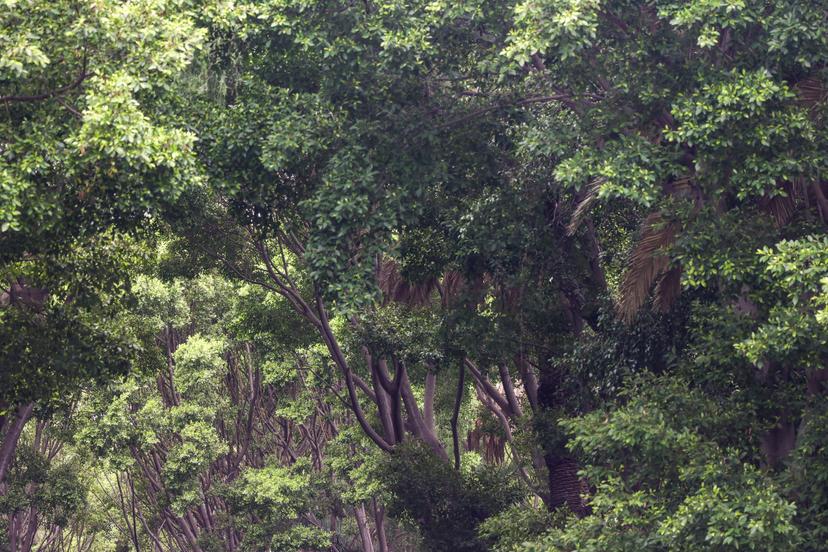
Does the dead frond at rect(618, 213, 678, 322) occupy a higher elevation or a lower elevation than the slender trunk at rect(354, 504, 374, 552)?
lower

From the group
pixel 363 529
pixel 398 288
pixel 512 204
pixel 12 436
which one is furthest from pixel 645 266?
pixel 363 529

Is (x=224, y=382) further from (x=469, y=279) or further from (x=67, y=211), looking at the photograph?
(x=67, y=211)

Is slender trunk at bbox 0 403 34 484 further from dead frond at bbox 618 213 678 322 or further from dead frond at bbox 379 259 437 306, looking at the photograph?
dead frond at bbox 618 213 678 322

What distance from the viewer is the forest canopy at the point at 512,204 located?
401 inches

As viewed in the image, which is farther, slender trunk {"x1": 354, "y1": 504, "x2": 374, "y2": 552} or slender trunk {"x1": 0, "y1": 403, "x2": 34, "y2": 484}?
slender trunk {"x1": 354, "y1": 504, "x2": 374, "y2": 552}

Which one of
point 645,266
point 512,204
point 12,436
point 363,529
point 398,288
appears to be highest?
point 398,288

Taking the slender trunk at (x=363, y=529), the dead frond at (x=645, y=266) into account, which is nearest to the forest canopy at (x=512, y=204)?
the dead frond at (x=645, y=266)

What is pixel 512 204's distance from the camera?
13.8 metres

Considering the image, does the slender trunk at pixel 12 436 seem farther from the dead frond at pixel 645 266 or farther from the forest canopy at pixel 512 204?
the dead frond at pixel 645 266

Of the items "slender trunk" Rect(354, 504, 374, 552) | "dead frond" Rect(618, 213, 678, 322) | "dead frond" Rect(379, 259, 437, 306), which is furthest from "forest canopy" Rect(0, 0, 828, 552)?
"slender trunk" Rect(354, 504, 374, 552)

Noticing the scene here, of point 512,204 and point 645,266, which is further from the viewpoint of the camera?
point 512,204

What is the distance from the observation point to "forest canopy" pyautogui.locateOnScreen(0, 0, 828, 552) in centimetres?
1020

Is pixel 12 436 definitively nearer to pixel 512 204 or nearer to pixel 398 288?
pixel 398 288

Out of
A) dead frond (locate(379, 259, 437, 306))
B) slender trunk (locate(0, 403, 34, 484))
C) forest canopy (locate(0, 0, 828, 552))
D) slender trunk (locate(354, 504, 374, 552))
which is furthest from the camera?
slender trunk (locate(354, 504, 374, 552))
